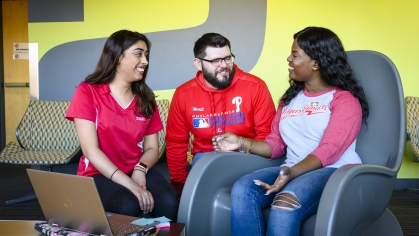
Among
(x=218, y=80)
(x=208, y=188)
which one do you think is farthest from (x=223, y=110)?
(x=208, y=188)

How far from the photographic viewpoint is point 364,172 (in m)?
1.80

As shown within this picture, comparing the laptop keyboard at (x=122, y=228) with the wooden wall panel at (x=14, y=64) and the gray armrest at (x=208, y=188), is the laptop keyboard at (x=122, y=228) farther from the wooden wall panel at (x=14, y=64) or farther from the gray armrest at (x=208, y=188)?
the wooden wall panel at (x=14, y=64)

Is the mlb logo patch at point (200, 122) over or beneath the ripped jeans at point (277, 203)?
over

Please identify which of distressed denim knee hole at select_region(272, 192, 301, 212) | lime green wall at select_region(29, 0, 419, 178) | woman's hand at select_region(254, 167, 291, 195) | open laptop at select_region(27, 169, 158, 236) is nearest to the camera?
open laptop at select_region(27, 169, 158, 236)

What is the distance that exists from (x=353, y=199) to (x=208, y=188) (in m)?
0.62

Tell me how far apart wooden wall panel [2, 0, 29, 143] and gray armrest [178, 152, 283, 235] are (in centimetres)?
546

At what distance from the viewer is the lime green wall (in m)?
4.36

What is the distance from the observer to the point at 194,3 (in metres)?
4.49

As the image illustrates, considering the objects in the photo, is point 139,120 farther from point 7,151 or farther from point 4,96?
point 4,96

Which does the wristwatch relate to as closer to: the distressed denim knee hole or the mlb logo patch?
the mlb logo patch

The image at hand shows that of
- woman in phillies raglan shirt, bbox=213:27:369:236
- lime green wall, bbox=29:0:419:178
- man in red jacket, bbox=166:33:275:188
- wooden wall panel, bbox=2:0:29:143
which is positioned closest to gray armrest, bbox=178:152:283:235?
woman in phillies raglan shirt, bbox=213:27:369:236

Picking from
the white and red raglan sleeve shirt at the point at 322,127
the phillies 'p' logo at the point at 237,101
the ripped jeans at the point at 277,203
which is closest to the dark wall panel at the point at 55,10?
the phillies 'p' logo at the point at 237,101

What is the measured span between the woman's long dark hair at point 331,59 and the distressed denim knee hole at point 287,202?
611 millimetres

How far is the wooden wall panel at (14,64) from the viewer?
6.85 metres
